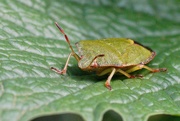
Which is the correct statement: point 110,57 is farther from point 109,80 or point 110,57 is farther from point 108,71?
point 109,80

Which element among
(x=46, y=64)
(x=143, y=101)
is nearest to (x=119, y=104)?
(x=143, y=101)

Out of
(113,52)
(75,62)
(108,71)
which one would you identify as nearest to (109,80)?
(108,71)

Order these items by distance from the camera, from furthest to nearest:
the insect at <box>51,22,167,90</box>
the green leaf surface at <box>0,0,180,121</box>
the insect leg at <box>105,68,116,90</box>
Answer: the insect at <box>51,22,167,90</box> → the insect leg at <box>105,68,116,90</box> → the green leaf surface at <box>0,0,180,121</box>

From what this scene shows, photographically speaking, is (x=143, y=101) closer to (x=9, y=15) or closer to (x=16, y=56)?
(x=16, y=56)

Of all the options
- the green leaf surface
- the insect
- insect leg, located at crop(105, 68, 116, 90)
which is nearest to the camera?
the green leaf surface

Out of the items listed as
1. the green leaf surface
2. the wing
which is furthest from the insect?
the green leaf surface

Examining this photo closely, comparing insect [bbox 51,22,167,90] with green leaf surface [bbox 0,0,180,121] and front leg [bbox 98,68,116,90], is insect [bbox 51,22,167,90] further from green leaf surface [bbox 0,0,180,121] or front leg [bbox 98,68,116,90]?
green leaf surface [bbox 0,0,180,121]
